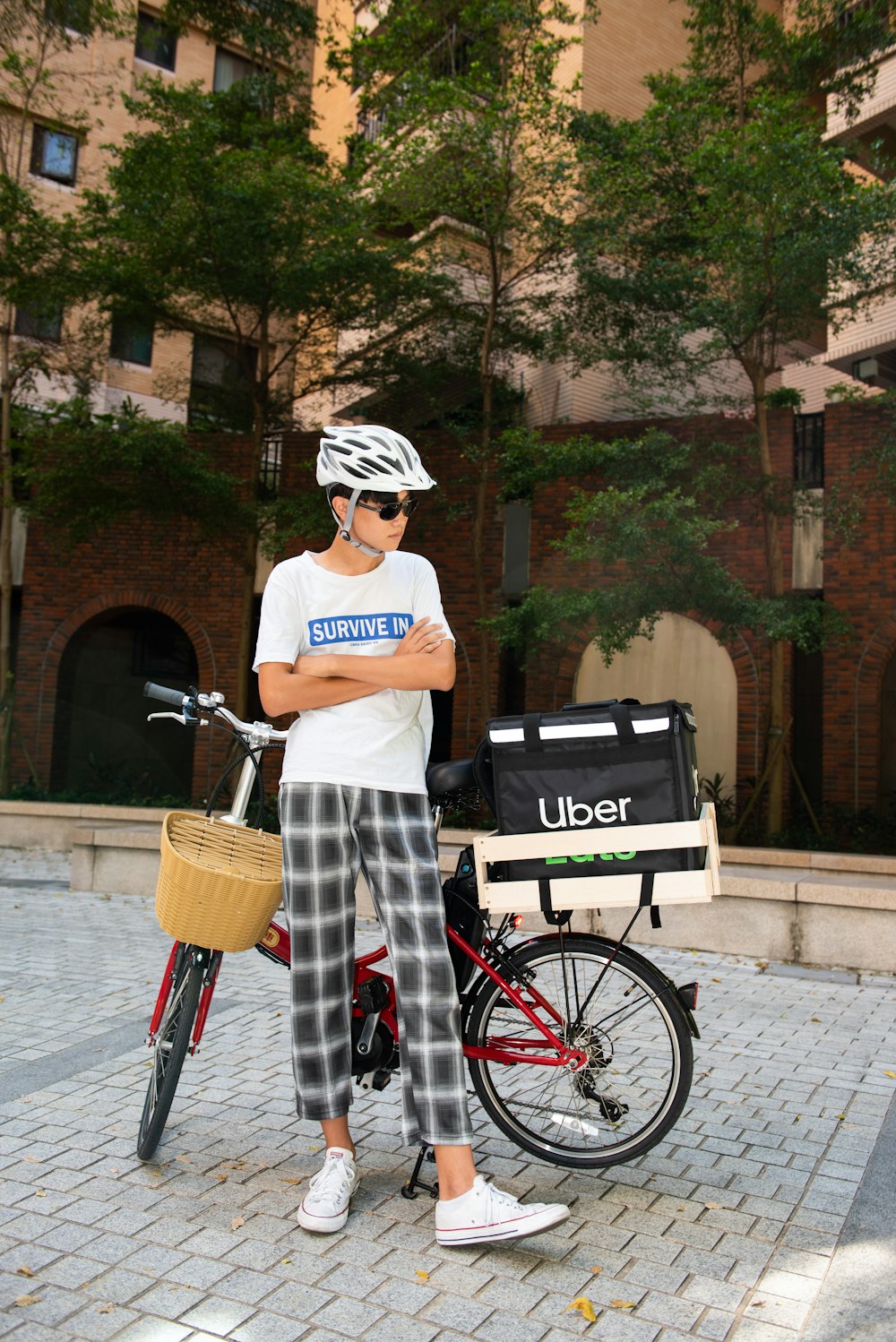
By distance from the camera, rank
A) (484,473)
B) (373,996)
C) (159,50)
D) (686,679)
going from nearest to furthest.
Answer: (373,996), (484,473), (686,679), (159,50)

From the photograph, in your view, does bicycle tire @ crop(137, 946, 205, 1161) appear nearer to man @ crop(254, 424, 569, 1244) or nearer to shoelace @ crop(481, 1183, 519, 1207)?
man @ crop(254, 424, 569, 1244)

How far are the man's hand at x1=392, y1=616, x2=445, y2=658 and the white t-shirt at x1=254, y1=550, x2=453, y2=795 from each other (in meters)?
0.07

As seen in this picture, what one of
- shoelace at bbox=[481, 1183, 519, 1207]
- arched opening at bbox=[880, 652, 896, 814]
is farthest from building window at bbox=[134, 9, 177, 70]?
shoelace at bbox=[481, 1183, 519, 1207]

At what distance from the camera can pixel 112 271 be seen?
13.7m

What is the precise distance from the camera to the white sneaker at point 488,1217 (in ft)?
9.05

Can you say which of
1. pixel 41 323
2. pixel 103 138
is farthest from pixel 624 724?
pixel 103 138

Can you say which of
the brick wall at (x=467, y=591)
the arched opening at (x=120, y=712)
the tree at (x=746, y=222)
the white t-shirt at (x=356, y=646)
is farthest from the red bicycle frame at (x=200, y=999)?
the arched opening at (x=120, y=712)

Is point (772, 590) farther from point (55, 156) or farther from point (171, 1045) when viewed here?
point (55, 156)

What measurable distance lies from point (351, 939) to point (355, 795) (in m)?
0.42

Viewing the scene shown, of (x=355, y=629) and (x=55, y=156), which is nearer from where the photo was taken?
(x=355, y=629)

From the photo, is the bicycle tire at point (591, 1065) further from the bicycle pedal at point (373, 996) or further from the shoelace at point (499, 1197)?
the shoelace at point (499, 1197)

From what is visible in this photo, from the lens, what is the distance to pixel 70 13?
48.1 ft

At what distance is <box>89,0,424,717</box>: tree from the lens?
43.4ft

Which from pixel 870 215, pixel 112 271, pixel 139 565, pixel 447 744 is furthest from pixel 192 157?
pixel 447 744
